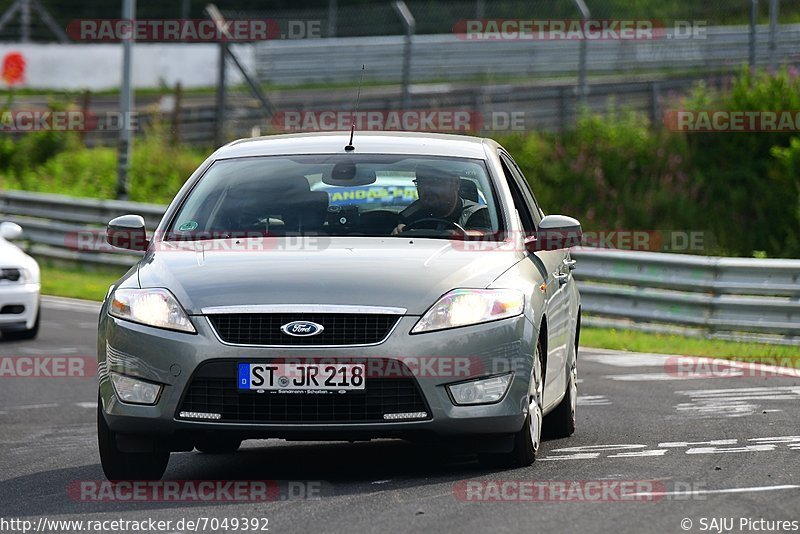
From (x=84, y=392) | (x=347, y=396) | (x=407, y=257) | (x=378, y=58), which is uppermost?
(x=378, y=58)

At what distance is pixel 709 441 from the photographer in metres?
9.27

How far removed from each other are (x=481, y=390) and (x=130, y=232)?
218cm

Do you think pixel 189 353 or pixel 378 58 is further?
pixel 378 58

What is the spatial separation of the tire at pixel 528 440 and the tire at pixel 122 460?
4.97 ft

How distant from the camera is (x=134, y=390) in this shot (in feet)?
25.1

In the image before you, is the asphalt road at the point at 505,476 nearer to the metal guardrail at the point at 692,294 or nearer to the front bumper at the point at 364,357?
the front bumper at the point at 364,357

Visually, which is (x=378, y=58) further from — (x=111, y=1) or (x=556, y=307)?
(x=556, y=307)

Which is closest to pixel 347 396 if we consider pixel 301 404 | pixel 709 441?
pixel 301 404

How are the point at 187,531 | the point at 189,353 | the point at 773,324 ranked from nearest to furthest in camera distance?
the point at 187,531, the point at 189,353, the point at 773,324

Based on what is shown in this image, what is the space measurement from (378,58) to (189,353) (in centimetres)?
2808

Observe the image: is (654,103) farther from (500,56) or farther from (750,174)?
(500,56)

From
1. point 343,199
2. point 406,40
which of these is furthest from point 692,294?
point 343,199

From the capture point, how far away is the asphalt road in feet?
22.4

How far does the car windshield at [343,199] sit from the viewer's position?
8.49m
